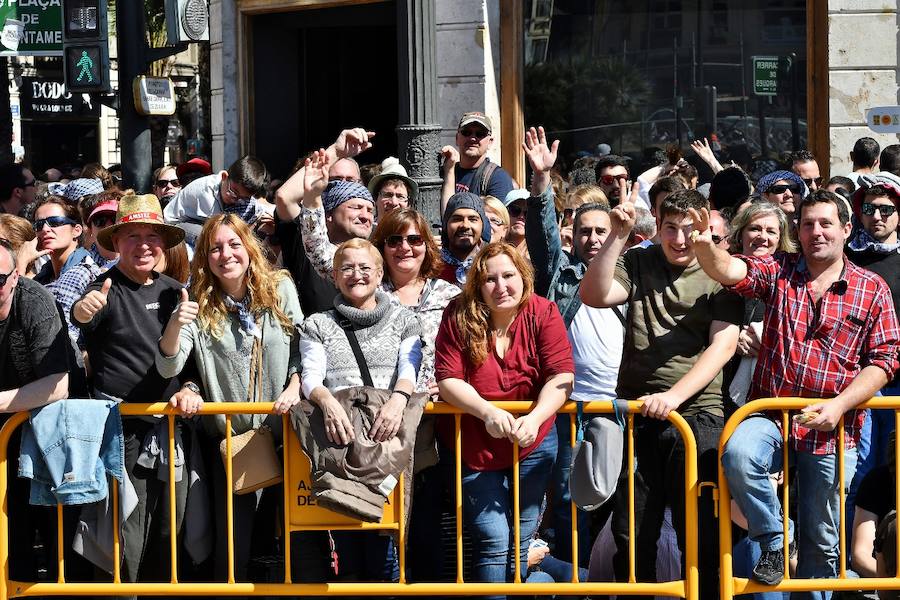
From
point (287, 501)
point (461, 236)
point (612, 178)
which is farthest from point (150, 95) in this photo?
point (287, 501)

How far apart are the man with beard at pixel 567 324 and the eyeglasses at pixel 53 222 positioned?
2.78 meters

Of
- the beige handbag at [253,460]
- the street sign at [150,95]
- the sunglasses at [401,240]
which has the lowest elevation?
the beige handbag at [253,460]

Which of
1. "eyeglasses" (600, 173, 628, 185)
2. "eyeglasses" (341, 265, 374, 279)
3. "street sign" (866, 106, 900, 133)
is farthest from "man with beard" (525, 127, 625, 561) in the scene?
"street sign" (866, 106, 900, 133)

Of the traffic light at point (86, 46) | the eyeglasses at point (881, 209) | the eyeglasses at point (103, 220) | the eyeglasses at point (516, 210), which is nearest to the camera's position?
the eyeglasses at point (881, 209)

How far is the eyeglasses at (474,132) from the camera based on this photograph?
8922 millimetres

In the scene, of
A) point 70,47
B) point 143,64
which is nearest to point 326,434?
point 143,64

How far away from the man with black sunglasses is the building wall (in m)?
7.17

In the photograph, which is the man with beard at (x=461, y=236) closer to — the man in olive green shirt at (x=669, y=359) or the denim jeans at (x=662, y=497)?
the man in olive green shirt at (x=669, y=359)

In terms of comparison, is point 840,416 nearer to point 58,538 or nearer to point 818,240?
point 818,240

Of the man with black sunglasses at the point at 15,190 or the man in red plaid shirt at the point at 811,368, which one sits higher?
the man with black sunglasses at the point at 15,190

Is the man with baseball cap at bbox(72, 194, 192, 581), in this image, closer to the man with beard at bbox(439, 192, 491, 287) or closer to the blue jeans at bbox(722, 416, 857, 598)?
the man with beard at bbox(439, 192, 491, 287)

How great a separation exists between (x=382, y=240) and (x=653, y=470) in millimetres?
1735

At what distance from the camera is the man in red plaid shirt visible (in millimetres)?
5613

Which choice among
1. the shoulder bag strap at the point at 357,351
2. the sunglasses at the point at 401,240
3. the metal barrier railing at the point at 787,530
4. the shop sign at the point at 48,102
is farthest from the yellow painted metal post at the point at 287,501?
the shop sign at the point at 48,102
